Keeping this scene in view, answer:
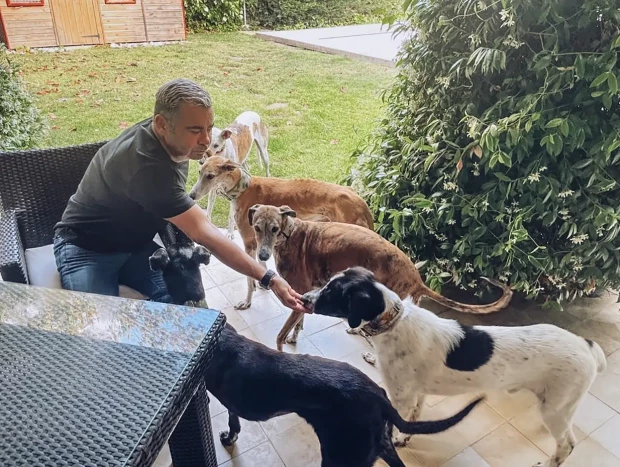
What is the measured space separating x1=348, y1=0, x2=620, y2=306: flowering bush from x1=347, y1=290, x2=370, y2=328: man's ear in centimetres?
104

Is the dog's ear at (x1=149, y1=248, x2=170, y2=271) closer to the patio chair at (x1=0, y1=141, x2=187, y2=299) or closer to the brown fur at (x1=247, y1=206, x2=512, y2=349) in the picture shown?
the patio chair at (x1=0, y1=141, x2=187, y2=299)

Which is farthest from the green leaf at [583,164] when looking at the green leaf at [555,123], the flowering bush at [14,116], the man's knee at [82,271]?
the flowering bush at [14,116]

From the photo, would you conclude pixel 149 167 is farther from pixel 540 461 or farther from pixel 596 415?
pixel 596 415

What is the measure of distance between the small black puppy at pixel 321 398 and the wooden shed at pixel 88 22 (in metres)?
7.75

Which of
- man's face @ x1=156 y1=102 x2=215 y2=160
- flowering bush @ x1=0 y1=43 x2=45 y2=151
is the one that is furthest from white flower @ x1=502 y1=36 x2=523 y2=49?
flowering bush @ x1=0 y1=43 x2=45 y2=151

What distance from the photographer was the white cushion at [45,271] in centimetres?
198

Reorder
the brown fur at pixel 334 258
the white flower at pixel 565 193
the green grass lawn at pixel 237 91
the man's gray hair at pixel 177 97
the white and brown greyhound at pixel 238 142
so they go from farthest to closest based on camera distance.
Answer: the green grass lawn at pixel 237 91
the white and brown greyhound at pixel 238 142
the brown fur at pixel 334 258
the white flower at pixel 565 193
the man's gray hair at pixel 177 97

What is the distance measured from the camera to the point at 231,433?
200 cm

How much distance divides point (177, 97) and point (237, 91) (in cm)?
477

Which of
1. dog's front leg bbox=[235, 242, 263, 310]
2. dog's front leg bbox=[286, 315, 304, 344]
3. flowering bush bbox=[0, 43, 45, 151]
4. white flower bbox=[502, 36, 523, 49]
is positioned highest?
white flower bbox=[502, 36, 523, 49]

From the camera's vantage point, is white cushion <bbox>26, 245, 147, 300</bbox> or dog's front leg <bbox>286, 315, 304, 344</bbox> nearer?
white cushion <bbox>26, 245, 147, 300</bbox>

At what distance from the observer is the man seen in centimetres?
173

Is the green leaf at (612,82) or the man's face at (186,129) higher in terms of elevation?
the green leaf at (612,82)

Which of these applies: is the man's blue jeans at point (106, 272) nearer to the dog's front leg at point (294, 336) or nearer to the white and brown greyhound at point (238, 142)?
the dog's front leg at point (294, 336)
